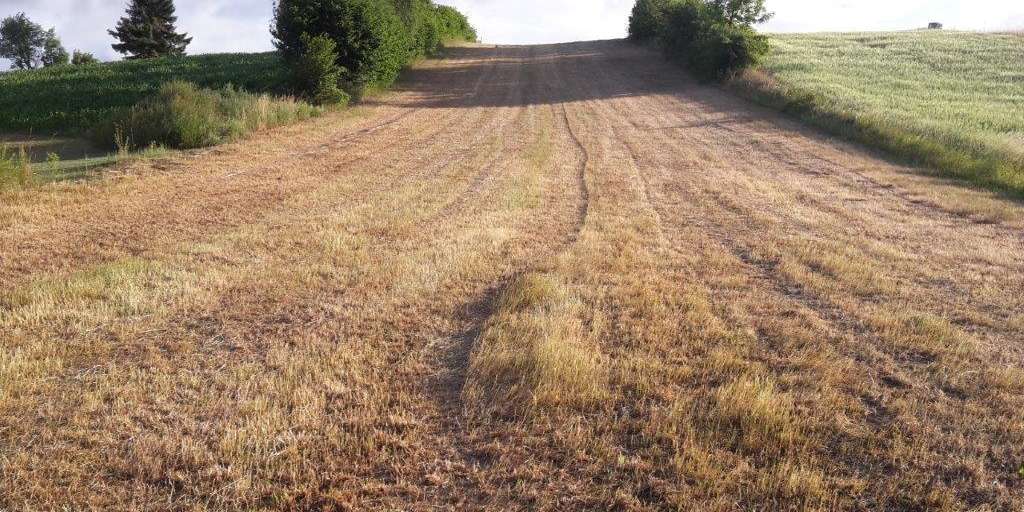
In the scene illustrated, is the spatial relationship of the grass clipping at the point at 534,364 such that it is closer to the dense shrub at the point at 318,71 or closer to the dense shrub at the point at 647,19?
the dense shrub at the point at 318,71

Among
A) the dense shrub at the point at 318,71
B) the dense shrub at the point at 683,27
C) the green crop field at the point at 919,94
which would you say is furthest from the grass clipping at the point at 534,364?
the dense shrub at the point at 683,27

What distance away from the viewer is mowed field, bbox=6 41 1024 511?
286 cm

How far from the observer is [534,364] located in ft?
12.6

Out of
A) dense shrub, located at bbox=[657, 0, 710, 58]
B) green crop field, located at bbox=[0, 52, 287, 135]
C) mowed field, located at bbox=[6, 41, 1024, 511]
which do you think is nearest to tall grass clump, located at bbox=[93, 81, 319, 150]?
green crop field, located at bbox=[0, 52, 287, 135]

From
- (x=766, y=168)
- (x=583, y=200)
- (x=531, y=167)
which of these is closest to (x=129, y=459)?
(x=583, y=200)

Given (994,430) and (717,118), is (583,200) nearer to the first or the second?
(994,430)

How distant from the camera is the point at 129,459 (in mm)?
2883

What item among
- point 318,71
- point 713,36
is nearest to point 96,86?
point 318,71

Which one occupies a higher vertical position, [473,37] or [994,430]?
[473,37]

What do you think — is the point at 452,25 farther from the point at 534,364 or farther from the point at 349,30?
the point at 534,364

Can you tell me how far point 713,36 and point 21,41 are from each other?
78892mm

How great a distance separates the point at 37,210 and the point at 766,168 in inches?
493

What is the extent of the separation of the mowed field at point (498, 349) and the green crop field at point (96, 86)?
405 inches

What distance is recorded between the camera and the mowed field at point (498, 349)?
2859 mm
